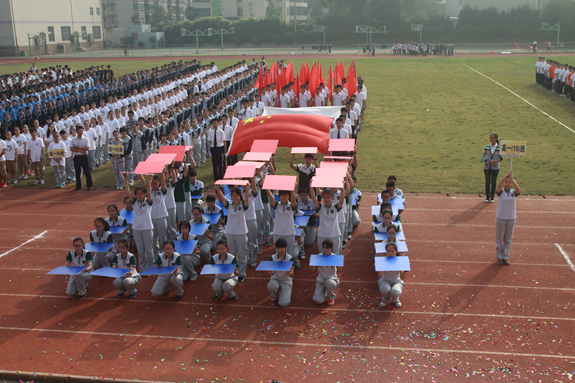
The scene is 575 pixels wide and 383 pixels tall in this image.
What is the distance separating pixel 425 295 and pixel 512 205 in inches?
101

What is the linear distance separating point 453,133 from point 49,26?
6245 cm

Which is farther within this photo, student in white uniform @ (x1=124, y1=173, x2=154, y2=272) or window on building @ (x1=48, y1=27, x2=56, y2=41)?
window on building @ (x1=48, y1=27, x2=56, y2=41)

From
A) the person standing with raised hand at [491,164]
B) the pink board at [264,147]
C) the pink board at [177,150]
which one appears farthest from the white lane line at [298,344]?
the person standing with raised hand at [491,164]

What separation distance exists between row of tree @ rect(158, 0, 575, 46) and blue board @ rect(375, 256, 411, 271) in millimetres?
73019

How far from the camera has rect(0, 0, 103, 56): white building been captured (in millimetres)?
60656

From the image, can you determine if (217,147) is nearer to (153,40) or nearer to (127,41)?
(153,40)

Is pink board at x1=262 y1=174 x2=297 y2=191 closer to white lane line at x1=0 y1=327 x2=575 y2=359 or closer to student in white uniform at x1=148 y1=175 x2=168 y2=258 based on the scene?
student in white uniform at x1=148 y1=175 x2=168 y2=258

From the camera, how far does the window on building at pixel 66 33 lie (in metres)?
69.5

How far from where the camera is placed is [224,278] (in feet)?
27.9

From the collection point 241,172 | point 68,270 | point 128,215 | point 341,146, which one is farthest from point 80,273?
point 341,146

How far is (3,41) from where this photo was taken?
61.1 meters

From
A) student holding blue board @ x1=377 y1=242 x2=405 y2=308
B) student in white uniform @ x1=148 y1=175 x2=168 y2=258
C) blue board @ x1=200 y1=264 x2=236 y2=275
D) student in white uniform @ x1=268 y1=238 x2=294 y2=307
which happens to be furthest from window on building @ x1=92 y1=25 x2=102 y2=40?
student holding blue board @ x1=377 y1=242 x2=405 y2=308

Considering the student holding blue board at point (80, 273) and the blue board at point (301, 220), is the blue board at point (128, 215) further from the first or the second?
the blue board at point (301, 220)

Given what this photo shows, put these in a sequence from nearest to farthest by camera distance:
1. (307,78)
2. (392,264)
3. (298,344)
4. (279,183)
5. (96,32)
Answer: (298,344), (392,264), (279,183), (307,78), (96,32)
